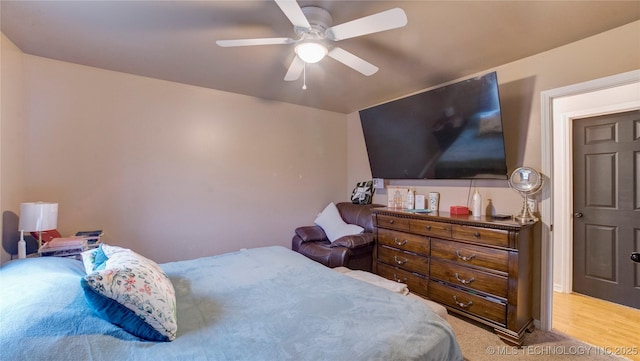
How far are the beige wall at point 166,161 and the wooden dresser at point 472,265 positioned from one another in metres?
1.72

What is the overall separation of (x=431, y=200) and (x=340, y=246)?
122 cm

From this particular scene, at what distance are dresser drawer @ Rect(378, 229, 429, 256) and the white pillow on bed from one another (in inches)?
18.4

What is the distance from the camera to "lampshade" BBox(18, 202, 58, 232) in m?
2.03

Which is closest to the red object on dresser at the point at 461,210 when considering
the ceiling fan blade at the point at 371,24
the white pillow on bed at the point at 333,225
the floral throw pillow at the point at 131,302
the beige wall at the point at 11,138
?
the white pillow on bed at the point at 333,225

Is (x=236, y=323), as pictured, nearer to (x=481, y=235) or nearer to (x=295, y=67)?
(x=295, y=67)

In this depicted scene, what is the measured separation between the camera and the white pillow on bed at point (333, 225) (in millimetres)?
3590

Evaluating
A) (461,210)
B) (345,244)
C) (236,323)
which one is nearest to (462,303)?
(461,210)

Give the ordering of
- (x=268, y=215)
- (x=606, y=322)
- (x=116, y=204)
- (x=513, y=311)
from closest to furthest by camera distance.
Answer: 1. (x=513, y=311)
2. (x=606, y=322)
3. (x=116, y=204)
4. (x=268, y=215)

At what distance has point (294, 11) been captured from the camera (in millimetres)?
1475

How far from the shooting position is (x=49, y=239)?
7.80 feet

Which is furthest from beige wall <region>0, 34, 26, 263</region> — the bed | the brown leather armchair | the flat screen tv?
the flat screen tv

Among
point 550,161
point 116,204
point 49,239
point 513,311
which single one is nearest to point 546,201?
point 550,161

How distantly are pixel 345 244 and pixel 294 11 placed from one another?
7.74ft

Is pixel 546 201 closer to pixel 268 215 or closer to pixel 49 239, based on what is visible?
pixel 268 215
